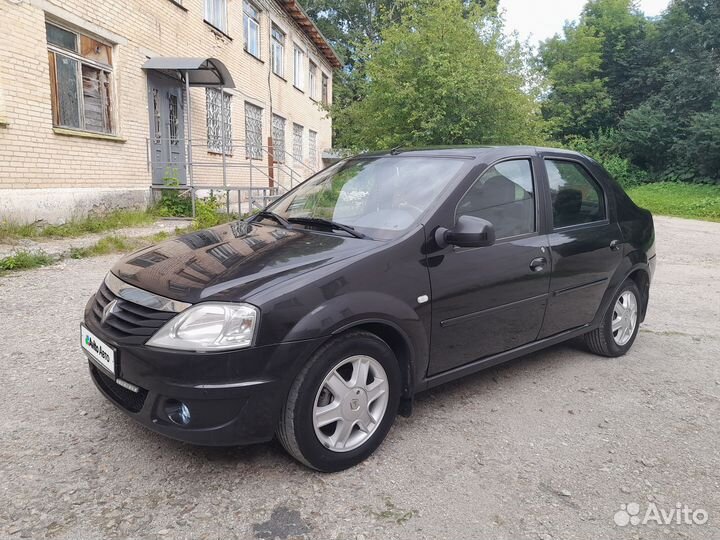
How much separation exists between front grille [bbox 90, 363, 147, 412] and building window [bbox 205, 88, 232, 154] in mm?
11768

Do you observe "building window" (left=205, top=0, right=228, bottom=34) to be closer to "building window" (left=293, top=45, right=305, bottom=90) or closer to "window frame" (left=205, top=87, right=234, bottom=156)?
"window frame" (left=205, top=87, right=234, bottom=156)

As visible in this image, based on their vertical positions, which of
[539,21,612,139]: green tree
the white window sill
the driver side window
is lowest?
the driver side window

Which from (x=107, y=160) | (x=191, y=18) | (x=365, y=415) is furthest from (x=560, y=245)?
→ (x=191, y=18)

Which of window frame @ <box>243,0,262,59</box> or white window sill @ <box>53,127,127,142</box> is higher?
window frame @ <box>243,0,262,59</box>

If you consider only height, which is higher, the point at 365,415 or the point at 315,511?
the point at 365,415

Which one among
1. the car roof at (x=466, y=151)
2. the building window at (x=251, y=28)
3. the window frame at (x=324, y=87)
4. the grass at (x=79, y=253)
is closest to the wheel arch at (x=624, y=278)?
the car roof at (x=466, y=151)

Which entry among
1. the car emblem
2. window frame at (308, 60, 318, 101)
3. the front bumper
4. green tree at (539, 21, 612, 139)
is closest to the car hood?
the car emblem

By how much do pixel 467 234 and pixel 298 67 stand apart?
2083cm

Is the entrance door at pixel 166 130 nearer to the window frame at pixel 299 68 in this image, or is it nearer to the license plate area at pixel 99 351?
the license plate area at pixel 99 351

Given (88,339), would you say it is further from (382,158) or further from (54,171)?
(54,171)

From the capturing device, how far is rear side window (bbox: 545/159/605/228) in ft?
12.6

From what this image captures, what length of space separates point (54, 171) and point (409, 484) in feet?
27.6

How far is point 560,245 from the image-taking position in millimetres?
3711

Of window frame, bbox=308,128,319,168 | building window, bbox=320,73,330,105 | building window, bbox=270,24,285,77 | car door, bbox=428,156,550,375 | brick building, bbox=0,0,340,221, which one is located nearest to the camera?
car door, bbox=428,156,550,375
